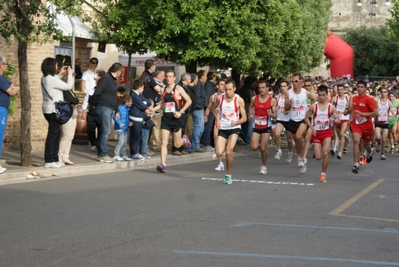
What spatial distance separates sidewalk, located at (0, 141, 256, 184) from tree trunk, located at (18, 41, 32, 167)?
244mm

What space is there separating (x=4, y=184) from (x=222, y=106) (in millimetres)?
4244

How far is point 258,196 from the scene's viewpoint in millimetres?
12602

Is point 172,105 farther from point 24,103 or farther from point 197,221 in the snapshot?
point 197,221

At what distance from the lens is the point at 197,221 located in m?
9.90

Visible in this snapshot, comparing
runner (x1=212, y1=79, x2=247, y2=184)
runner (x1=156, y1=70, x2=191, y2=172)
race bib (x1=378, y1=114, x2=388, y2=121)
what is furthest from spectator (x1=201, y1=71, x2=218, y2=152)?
runner (x1=212, y1=79, x2=247, y2=184)

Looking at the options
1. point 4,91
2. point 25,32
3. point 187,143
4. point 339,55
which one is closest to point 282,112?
point 187,143

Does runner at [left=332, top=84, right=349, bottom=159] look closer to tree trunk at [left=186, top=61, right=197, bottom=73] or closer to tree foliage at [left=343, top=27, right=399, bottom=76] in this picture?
tree trunk at [left=186, top=61, right=197, bottom=73]

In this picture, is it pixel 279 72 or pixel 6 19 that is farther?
pixel 279 72

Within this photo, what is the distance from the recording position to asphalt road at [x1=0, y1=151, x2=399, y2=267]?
7.82 metres

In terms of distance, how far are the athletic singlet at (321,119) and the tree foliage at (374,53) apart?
5487 centimetres

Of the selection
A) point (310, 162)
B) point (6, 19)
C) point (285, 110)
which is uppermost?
point (6, 19)

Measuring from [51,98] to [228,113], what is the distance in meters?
3.22

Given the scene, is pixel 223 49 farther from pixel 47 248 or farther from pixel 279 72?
pixel 47 248

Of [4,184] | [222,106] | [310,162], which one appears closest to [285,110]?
[310,162]
